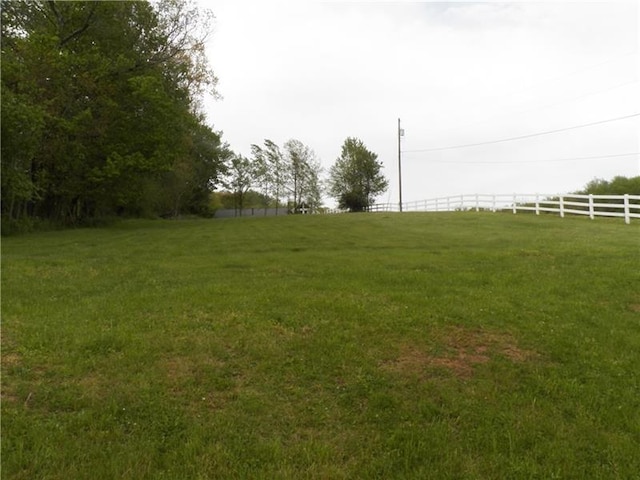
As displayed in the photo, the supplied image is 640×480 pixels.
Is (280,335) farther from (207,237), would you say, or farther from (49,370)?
(207,237)

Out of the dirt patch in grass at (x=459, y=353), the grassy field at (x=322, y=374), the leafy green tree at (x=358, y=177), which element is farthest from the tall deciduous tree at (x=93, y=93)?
the leafy green tree at (x=358, y=177)

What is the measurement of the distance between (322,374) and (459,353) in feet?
5.31

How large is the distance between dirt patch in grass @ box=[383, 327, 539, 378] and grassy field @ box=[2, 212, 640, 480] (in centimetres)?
2

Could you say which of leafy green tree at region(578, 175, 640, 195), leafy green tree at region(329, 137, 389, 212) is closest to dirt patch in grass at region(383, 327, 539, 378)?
leafy green tree at region(578, 175, 640, 195)

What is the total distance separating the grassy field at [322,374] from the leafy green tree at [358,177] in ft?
188

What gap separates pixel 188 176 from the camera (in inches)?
1948

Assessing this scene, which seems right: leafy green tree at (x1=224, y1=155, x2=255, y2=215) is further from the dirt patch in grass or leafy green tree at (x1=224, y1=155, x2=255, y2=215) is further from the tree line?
the dirt patch in grass

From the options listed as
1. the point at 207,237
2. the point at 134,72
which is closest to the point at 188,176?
the point at 134,72

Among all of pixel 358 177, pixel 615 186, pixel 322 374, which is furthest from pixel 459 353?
pixel 358 177

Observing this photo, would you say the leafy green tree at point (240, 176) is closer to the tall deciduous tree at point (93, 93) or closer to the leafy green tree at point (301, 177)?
the leafy green tree at point (301, 177)

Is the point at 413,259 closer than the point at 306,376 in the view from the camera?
No

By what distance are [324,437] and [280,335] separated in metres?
2.05

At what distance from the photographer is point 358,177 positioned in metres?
66.6

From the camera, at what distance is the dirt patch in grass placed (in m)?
4.96
